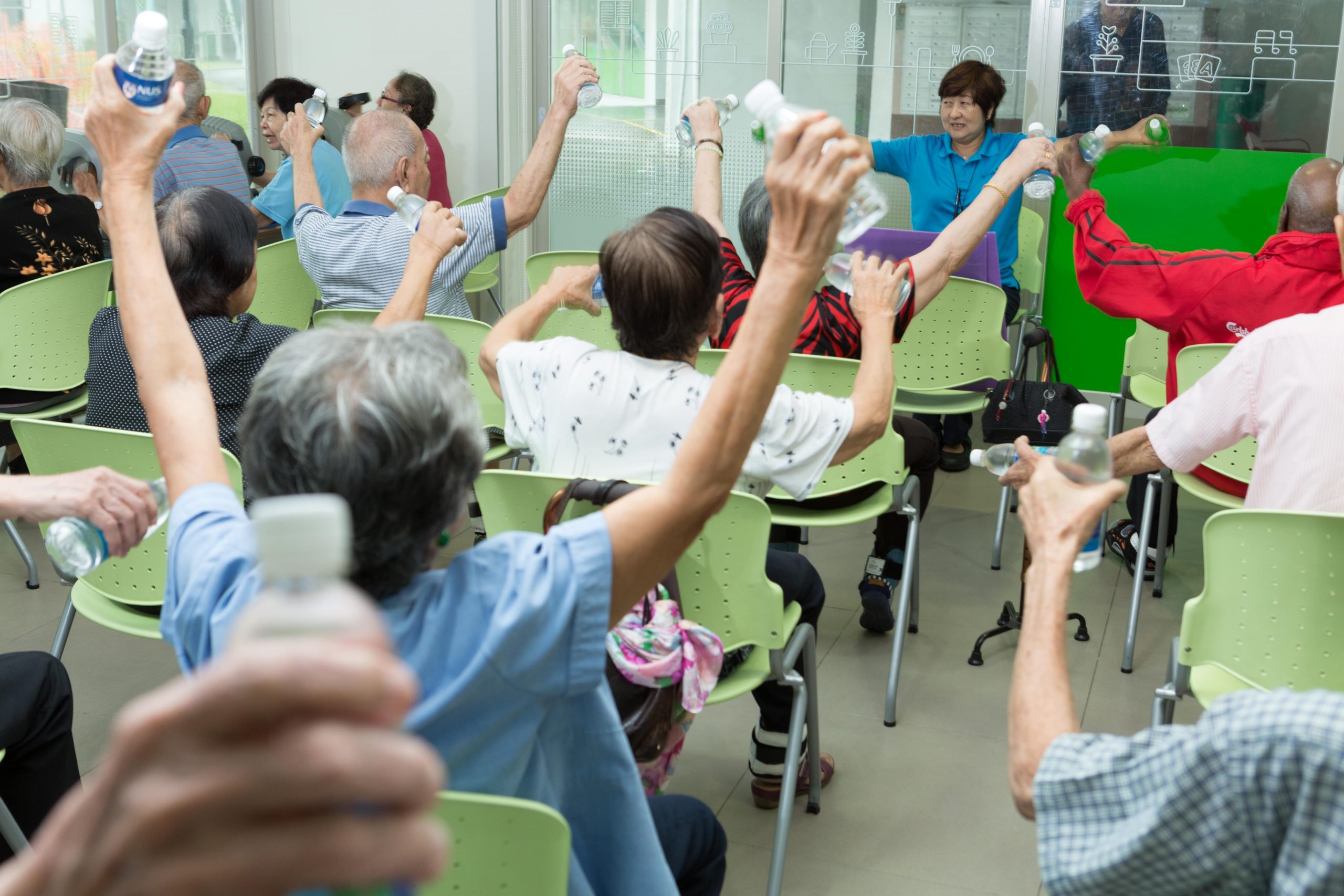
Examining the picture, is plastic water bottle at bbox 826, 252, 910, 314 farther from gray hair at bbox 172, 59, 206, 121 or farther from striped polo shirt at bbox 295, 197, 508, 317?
gray hair at bbox 172, 59, 206, 121

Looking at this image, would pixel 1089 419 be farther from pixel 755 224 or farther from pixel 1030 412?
pixel 1030 412

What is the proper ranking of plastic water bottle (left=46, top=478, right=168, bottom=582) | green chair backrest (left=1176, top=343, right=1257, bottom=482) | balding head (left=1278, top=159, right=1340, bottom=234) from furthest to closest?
balding head (left=1278, top=159, right=1340, bottom=234) → green chair backrest (left=1176, top=343, right=1257, bottom=482) → plastic water bottle (left=46, top=478, right=168, bottom=582)

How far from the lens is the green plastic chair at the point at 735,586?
2.03 m

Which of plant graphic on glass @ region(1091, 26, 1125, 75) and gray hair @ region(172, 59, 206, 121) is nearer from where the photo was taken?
gray hair @ region(172, 59, 206, 121)

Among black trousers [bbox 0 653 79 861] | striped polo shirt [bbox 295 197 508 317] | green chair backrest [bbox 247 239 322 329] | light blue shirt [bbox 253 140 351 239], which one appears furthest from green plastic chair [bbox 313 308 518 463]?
light blue shirt [bbox 253 140 351 239]

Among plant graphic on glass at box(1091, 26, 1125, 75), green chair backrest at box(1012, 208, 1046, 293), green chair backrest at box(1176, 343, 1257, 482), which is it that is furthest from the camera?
plant graphic on glass at box(1091, 26, 1125, 75)

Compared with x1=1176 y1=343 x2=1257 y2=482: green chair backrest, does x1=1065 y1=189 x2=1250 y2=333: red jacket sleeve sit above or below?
above

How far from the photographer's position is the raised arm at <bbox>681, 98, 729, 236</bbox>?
3102 millimetres

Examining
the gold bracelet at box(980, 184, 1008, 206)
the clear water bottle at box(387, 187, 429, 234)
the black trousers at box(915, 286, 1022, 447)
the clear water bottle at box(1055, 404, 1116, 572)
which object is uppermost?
the gold bracelet at box(980, 184, 1008, 206)

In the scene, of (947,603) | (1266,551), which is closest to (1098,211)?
(947,603)

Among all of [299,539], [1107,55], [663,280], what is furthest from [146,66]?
[1107,55]

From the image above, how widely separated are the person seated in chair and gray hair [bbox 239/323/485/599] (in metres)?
1.65

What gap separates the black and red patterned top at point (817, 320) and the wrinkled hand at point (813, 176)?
170 centimetres

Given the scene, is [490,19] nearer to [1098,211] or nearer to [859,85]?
[859,85]
